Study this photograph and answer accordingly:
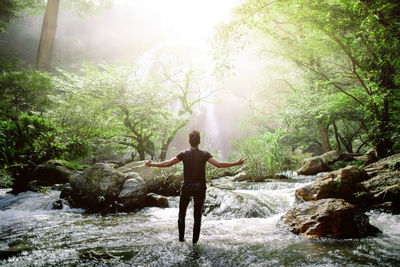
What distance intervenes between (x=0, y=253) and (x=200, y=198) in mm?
2841

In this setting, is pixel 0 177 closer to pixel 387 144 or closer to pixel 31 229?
pixel 31 229

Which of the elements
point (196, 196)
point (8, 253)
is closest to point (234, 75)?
point (196, 196)

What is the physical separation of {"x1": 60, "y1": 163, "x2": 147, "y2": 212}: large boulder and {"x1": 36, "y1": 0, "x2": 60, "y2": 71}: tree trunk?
10.8 m

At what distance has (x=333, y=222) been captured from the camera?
12.1 feet

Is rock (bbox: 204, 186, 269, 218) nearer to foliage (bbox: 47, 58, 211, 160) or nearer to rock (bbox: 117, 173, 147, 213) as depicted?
rock (bbox: 117, 173, 147, 213)

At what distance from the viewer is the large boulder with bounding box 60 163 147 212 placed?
647 centimetres

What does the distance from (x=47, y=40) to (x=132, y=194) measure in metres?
13.4

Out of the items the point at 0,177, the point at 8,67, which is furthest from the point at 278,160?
the point at 8,67

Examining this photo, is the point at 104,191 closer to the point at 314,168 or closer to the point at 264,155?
the point at 264,155

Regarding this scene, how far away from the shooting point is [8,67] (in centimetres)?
1202

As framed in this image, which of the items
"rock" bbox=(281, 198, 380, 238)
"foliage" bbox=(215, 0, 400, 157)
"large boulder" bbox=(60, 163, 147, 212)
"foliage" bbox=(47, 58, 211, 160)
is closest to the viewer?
"foliage" bbox=(215, 0, 400, 157)

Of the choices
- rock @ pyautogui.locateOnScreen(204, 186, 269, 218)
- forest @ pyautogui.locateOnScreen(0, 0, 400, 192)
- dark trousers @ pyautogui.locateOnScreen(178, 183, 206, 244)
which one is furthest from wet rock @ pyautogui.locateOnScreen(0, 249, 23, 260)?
rock @ pyautogui.locateOnScreen(204, 186, 269, 218)

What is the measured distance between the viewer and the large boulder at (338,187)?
5.34 meters

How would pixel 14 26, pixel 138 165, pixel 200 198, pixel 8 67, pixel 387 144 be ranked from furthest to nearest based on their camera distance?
pixel 14 26 < pixel 8 67 < pixel 138 165 < pixel 387 144 < pixel 200 198
